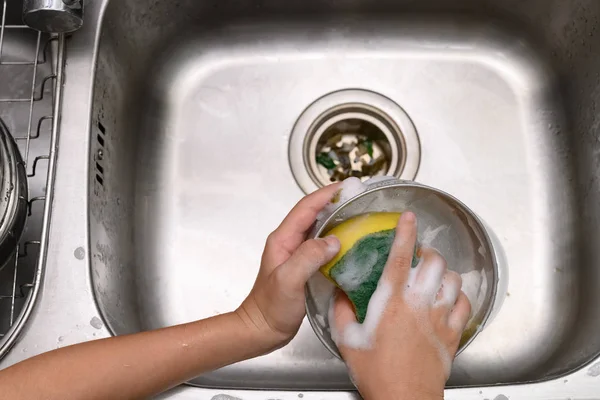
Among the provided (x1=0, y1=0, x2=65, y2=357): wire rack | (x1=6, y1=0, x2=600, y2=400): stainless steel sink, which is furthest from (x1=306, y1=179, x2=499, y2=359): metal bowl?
(x1=0, y1=0, x2=65, y2=357): wire rack

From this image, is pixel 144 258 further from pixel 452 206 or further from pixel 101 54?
pixel 452 206

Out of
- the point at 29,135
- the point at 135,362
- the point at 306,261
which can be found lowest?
the point at 135,362

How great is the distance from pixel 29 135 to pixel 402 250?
1.42 ft

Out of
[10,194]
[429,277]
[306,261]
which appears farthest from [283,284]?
[10,194]

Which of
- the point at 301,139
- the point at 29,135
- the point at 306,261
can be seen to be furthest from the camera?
the point at 301,139

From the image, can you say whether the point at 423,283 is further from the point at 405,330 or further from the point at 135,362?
the point at 135,362

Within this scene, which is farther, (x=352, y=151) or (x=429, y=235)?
(x=352, y=151)

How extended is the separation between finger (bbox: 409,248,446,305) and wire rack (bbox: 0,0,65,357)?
1.32ft

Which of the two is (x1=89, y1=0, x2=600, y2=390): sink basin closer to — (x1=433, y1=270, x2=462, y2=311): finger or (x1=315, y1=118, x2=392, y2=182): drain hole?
(x1=315, y1=118, x2=392, y2=182): drain hole

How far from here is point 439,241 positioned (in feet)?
1.83

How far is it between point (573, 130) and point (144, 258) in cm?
63

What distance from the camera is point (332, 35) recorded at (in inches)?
32.2

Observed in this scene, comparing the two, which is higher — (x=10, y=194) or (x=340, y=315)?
(x=10, y=194)

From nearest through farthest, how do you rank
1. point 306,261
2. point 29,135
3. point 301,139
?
point 306,261, point 29,135, point 301,139
